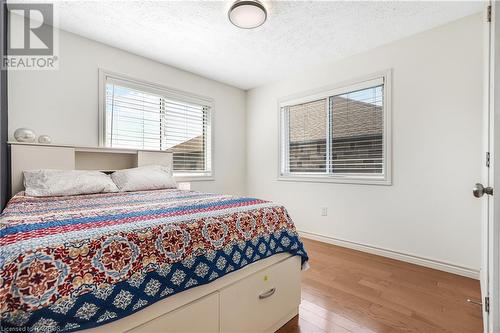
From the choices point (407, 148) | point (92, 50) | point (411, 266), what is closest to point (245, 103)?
point (92, 50)

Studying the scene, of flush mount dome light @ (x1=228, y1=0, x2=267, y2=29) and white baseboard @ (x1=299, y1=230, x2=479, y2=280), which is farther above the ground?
flush mount dome light @ (x1=228, y1=0, x2=267, y2=29)

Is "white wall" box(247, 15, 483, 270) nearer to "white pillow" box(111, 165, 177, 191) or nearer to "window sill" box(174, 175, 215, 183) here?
"window sill" box(174, 175, 215, 183)

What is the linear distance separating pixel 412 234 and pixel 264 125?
8.64 ft

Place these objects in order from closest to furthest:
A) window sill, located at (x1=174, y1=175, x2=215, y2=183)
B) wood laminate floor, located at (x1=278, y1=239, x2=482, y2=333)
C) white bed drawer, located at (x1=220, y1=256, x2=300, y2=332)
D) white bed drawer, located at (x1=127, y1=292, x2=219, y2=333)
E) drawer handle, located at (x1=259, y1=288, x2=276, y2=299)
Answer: white bed drawer, located at (x1=127, y1=292, x2=219, y2=333) < white bed drawer, located at (x1=220, y1=256, x2=300, y2=332) < drawer handle, located at (x1=259, y1=288, x2=276, y2=299) < wood laminate floor, located at (x1=278, y1=239, x2=482, y2=333) < window sill, located at (x1=174, y1=175, x2=215, y2=183)

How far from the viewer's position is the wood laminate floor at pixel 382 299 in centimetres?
153

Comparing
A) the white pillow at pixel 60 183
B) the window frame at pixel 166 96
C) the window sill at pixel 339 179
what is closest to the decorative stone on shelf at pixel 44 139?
the white pillow at pixel 60 183

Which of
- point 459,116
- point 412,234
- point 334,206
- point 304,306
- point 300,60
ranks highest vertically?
point 300,60

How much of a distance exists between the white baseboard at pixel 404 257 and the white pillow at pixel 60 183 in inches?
109

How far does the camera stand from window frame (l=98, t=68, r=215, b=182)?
2771mm

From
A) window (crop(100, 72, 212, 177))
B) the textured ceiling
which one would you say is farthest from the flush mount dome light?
window (crop(100, 72, 212, 177))

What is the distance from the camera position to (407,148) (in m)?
2.59

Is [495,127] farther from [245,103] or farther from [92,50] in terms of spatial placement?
[245,103]

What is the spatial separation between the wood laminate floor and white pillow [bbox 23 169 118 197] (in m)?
1.96

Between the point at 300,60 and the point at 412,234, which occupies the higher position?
the point at 300,60
